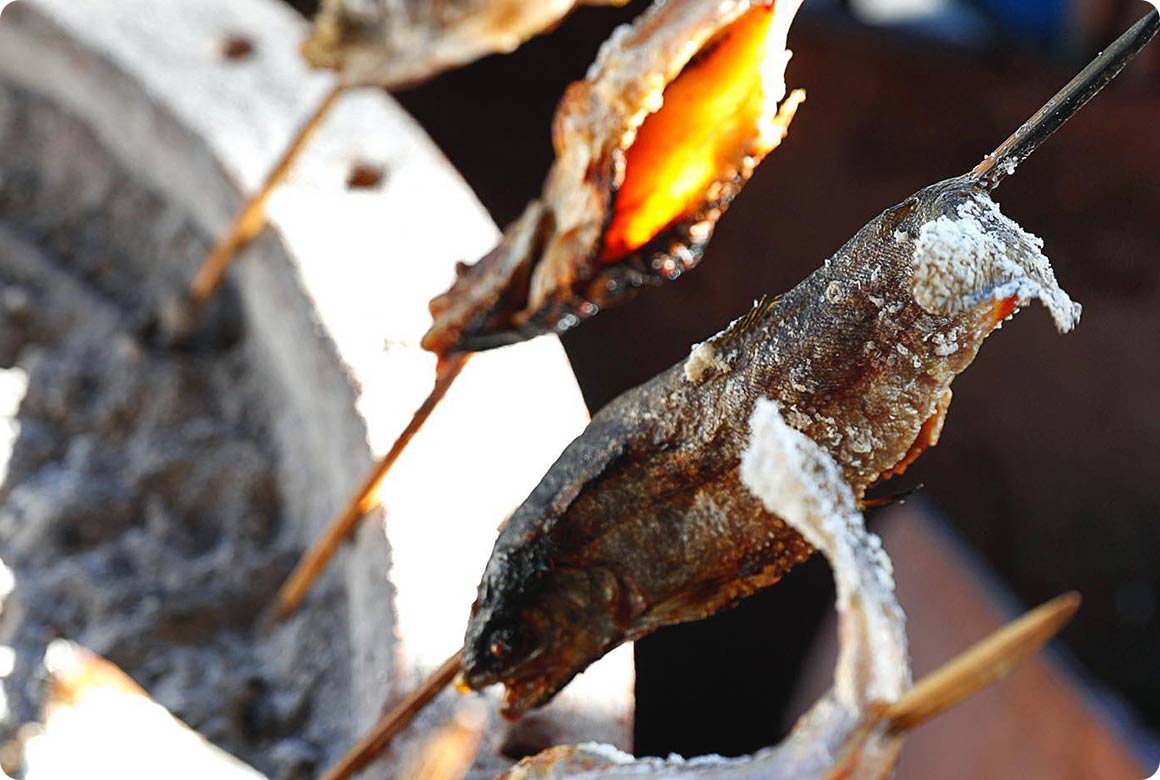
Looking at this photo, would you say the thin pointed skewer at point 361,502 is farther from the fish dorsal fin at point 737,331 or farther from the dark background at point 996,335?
the dark background at point 996,335

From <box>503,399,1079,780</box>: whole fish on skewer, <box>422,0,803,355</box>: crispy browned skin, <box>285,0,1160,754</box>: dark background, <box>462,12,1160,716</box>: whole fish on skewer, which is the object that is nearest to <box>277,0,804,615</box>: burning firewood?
<box>422,0,803,355</box>: crispy browned skin

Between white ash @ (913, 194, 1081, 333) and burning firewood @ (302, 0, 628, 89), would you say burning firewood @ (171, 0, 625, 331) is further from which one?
white ash @ (913, 194, 1081, 333)

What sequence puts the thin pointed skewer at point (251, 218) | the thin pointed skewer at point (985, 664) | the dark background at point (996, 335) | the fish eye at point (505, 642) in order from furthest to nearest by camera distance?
the dark background at point (996, 335), the thin pointed skewer at point (251, 218), the fish eye at point (505, 642), the thin pointed skewer at point (985, 664)

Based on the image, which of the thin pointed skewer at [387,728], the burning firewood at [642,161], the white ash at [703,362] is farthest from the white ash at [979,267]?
the thin pointed skewer at [387,728]

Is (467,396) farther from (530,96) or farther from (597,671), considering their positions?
(530,96)

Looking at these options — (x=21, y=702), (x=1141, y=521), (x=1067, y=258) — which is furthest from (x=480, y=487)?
(x=1141, y=521)
